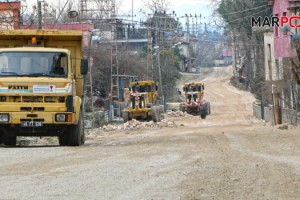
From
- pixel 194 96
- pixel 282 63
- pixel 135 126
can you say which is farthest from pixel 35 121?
pixel 194 96

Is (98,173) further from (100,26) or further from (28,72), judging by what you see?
(100,26)

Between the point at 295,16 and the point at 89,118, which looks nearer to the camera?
the point at 295,16

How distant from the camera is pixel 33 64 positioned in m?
21.2

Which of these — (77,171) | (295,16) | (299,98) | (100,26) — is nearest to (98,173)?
(77,171)

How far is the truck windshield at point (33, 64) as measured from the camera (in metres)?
21.0

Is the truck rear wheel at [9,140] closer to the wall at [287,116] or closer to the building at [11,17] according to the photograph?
the building at [11,17]

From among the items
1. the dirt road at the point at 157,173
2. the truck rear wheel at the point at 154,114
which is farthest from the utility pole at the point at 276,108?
the dirt road at the point at 157,173

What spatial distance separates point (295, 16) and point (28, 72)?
26334mm

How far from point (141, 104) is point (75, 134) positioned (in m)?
32.3

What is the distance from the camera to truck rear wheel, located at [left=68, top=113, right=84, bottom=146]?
21812mm

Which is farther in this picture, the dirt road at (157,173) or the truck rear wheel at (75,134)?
the truck rear wheel at (75,134)

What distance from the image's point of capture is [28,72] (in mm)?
21016

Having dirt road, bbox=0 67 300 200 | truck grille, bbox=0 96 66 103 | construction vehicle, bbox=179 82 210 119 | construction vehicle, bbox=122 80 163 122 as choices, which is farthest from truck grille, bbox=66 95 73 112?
construction vehicle, bbox=179 82 210 119

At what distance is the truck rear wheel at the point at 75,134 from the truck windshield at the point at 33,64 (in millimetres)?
1481
